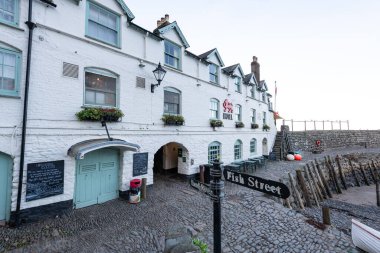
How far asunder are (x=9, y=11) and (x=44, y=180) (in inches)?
235

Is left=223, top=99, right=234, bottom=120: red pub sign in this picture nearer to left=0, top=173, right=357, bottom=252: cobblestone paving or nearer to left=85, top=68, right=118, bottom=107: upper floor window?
left=0, top=173, right=357, bottom=252: cobblestone paving

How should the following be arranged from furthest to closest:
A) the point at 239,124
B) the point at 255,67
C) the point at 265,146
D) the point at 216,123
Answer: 1. the point at 255,67
2. the point at 265,146
3. the point at 239,124
4. the point at 216,123

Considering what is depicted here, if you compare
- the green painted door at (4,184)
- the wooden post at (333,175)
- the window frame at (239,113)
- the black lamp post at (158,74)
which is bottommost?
the wooden post at (333,175)

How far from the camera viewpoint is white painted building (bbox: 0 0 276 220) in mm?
6254

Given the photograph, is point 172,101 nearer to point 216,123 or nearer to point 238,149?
point 216,123

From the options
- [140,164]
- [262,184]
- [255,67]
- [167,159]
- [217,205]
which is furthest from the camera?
[255,67]

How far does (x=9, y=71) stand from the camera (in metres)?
6.25

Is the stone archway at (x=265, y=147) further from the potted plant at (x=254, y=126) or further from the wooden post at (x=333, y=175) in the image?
the wooden post at (x=333, y=175)

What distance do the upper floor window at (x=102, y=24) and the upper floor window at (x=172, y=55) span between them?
122 inches

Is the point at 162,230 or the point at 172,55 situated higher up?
the point at 172,55

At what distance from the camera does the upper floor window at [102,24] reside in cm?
812

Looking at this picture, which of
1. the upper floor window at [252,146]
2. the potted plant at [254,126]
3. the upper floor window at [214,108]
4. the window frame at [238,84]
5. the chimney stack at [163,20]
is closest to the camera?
the chimney stack at [163,20]

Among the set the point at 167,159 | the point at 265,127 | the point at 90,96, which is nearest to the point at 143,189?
the point at 167,159

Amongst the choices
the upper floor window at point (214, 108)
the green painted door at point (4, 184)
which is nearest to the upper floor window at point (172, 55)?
the upper floor window at point (214, 108)
